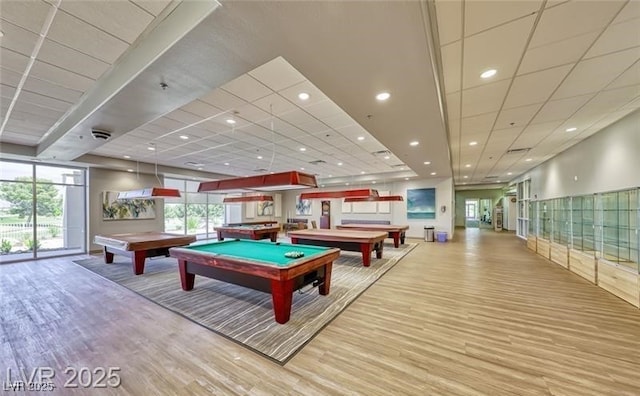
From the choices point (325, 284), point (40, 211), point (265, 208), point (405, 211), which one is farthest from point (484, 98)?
point (265, 208)

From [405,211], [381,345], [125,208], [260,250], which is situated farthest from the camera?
[405,211]

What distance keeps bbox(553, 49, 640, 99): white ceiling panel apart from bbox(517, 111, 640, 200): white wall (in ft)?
6.37

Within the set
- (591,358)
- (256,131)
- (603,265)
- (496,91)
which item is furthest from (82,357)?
(603,265)

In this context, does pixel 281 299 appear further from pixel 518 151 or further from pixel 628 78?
pixel 518 151

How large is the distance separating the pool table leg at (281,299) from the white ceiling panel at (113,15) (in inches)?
127

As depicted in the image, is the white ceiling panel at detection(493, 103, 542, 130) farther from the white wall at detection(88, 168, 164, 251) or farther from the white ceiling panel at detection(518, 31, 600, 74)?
the white wall at detection(88, 168, 164, 251)

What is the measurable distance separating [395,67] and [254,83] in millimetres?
1975

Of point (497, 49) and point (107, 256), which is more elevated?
point (497, 49)

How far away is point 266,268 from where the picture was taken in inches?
125

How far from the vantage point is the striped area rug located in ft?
9.37

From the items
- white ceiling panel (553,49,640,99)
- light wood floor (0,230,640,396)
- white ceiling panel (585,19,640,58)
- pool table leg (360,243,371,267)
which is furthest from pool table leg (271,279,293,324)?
white ceiling panel (553,49,640,99)

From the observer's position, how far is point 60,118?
15.1 feet

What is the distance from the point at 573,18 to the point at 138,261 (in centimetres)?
805

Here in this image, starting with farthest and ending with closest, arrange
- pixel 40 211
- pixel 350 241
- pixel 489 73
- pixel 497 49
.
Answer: pixel 40 211, pixel 350 241, pixel 489 73, pixel 497 49
